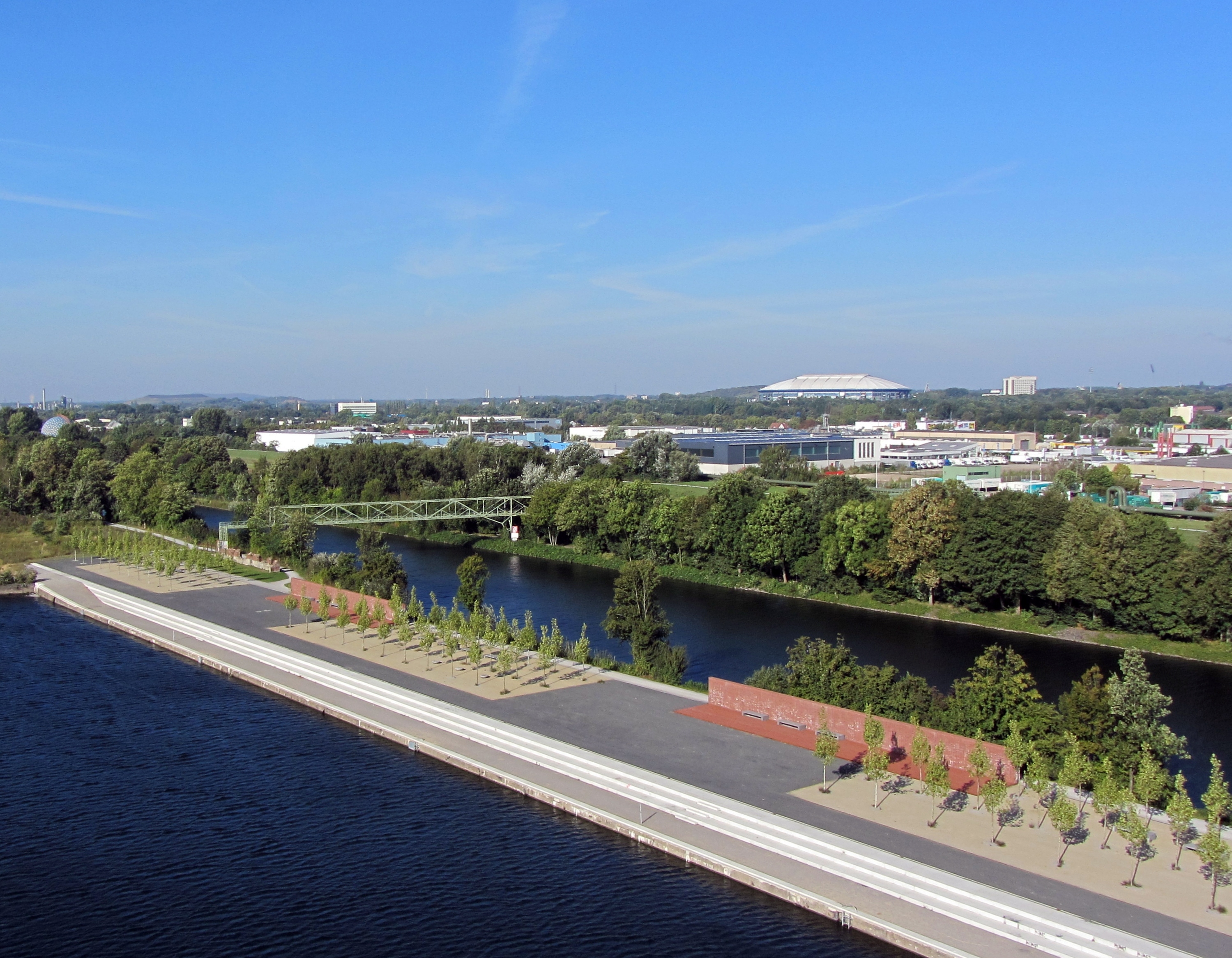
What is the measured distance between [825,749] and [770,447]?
3940 centimetres

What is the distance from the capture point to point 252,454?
2630 inches

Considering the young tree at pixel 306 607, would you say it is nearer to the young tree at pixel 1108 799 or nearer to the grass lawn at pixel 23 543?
the grass lawn at pixel 23 543

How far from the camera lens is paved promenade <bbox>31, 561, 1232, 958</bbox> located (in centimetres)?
843

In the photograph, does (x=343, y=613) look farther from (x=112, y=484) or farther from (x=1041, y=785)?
(x=112, y=484)

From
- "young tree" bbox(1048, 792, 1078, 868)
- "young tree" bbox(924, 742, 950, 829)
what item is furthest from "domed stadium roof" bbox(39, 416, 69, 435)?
"young tree" bbox(1048, 792, 1078, 868)

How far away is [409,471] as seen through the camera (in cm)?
4294

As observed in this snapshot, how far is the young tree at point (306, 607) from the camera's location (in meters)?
19.9

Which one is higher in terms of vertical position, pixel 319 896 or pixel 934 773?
pixel 934 773

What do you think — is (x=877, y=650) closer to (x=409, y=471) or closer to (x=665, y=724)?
(x=665, y=724)

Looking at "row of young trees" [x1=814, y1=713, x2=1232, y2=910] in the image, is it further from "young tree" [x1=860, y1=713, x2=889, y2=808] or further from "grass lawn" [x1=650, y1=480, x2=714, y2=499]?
"grass lawn" [x1=650, y1=480, x2=714, y2=499]

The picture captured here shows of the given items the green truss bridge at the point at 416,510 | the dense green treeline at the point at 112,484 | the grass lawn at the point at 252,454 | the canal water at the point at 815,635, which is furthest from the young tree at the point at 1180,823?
the grass lawn at the point at 252,454

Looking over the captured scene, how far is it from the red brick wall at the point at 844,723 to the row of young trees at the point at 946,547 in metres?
10.1

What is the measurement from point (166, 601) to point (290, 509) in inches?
379

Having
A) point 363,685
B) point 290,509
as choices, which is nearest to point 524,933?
point 363,685
